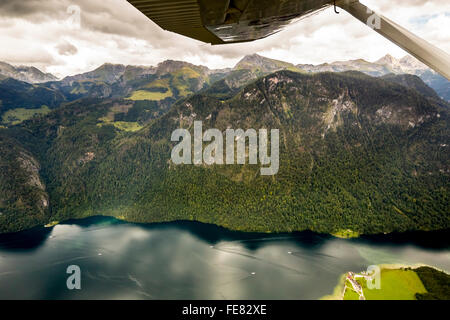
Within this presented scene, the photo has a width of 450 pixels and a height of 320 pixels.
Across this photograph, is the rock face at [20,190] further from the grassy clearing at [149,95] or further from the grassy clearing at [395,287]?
the grassy clearing at [395,287]

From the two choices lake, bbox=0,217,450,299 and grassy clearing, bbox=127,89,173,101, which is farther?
grassy clearing, bbox=127,89,173,101

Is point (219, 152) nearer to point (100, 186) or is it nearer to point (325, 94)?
point (100, 186)

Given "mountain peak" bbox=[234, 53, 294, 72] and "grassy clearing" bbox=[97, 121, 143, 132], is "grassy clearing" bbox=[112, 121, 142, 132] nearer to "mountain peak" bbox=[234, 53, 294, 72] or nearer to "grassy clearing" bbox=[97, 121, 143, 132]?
"grassy clearing" bbox=[97, 121, 143, 132]

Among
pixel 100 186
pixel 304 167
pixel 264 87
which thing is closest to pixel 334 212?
pixel 304 167

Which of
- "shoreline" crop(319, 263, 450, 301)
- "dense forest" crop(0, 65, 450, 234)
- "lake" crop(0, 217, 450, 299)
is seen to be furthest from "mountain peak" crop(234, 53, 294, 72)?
"shoreline" crop(319, 263, 450, 301)

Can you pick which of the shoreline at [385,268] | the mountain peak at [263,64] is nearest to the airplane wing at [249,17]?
the shoreline at [385,268]

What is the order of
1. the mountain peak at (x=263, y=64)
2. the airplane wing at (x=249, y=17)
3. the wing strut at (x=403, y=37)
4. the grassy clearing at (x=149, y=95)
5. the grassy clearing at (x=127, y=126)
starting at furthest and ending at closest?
the mountain peak at (x=263, y=64) < the grassy clearing at (x=149, y=95) < the grassy clearing at (x=127, y=126) < the wing strut at (x=403, y=37) < the airplane wing at (x=249, y=17)

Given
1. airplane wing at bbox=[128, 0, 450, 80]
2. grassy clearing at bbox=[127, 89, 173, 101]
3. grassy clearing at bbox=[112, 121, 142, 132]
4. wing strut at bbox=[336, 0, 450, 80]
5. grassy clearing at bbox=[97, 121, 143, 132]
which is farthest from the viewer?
grassy clearing at bbox=[127, 89, 173, 101]

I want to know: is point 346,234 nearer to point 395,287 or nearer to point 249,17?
point 395,287
